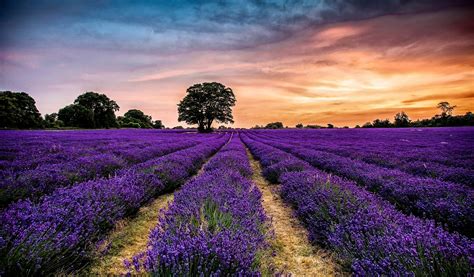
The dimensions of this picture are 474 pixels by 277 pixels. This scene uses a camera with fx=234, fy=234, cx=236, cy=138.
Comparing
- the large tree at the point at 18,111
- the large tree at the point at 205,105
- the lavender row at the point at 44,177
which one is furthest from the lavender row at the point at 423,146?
the large tree at the point at 18,111

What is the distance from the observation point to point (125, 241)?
2961 mm

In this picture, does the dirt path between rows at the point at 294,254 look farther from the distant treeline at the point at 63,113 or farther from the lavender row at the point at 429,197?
the distant treeline at the point at 63,113

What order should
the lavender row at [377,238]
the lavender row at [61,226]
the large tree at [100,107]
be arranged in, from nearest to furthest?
the lavender row at [377,238] → the lavender row at [61,226] → the large tree at [100,107]

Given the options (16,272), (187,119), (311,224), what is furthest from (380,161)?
(187,119)

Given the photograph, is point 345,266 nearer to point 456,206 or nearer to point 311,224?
point 311,224

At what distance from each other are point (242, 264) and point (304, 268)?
1.28m

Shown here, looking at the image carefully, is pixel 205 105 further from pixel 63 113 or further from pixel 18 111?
pixel 63 113

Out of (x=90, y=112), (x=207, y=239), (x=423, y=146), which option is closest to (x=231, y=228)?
(x=207, y=239)

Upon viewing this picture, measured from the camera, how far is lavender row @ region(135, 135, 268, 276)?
1.55 m

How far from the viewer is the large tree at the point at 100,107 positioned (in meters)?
50.7

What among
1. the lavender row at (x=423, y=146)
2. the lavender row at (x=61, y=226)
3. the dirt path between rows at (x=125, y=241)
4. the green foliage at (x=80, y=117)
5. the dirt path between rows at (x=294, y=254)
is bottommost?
the dirt path between rows at (x=294, y=254)

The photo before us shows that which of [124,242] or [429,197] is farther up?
[429,197]

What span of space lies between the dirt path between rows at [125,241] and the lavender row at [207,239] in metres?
0.31

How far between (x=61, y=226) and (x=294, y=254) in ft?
8.36
